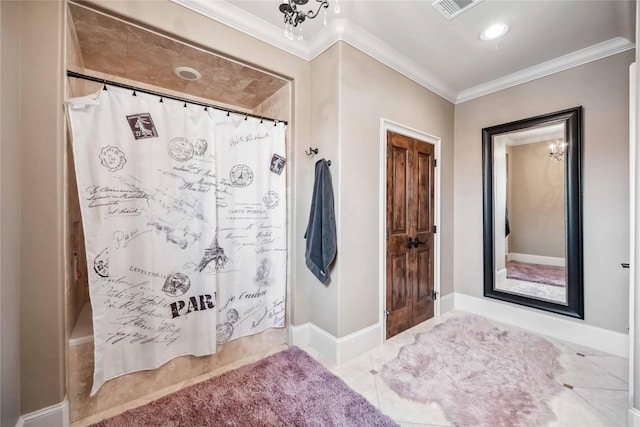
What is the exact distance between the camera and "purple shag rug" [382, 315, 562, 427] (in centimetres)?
156

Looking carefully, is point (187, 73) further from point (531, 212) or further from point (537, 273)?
point (537, 273)

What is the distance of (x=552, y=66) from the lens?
8.31ft

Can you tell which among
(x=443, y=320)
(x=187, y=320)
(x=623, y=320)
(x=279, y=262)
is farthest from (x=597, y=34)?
(x=187, y=320)

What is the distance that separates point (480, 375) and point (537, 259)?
1521mm

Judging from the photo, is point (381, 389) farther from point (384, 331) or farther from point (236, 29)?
point (236, 29)

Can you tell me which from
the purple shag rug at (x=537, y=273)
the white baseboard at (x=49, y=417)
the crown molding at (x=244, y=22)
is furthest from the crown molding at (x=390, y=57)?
the white baseboard at (x=49, y=417)

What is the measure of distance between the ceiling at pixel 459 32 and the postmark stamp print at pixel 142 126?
2.71ft

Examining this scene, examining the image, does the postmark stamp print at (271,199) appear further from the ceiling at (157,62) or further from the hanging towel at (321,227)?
the ceiling at (157,62)

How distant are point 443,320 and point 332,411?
185 centimetres

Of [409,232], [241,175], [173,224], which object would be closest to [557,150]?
[409,232]

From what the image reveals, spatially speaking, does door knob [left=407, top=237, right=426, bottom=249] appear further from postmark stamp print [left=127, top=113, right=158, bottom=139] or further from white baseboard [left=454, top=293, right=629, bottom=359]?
postmark stamp print [left=127, top=113, right=158, bottom=139]

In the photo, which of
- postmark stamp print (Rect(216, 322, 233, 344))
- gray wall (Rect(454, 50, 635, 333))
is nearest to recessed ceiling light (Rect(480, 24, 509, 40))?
gray wall (Rect(454, 50, 635, 333))

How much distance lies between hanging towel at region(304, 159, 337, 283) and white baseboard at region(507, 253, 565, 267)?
7.19ft

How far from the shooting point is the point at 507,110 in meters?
2.87
